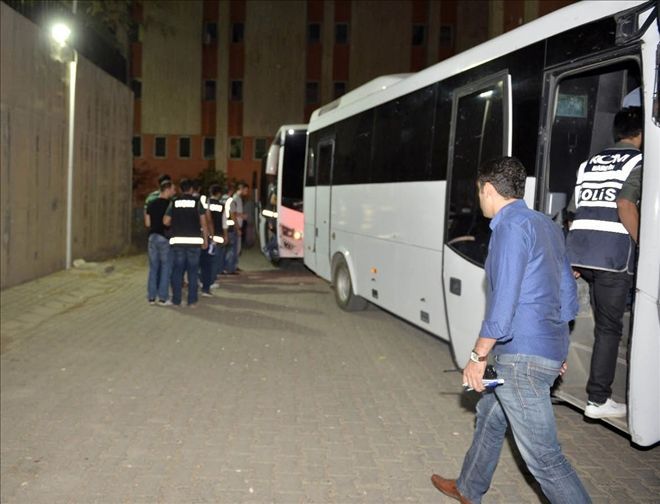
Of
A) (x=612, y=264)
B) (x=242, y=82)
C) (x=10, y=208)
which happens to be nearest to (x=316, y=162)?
(x=10, y=208)

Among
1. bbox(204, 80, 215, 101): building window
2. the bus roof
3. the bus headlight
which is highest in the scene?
bbox(204, 80, 215, 101): building window

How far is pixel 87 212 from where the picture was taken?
18.8 metres

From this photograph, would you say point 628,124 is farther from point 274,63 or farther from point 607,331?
point 274,63

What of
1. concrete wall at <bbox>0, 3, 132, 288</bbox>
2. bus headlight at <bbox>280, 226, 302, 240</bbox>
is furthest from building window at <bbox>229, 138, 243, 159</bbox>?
bus headlight at <bbox>280, 226, 302, 240</bbox>

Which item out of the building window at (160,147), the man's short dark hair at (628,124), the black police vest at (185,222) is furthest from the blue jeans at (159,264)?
the building window at (160,147)

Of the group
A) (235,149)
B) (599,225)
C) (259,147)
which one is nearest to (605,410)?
(599,225)

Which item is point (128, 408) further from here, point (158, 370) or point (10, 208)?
point (10, 208)

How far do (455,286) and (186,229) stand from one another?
5799mm

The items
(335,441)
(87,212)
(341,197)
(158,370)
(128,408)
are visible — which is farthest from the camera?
(87,212)

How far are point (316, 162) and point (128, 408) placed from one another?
813 cm

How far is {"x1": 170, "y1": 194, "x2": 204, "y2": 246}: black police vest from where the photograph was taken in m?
11.6

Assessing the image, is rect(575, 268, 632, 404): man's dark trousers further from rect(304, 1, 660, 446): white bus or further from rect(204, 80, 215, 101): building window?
rect(204, 80, 215, 101): building window

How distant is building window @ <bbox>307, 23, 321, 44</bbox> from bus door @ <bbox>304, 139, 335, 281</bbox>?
31.8 metres

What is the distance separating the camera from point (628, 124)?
5.20 meters
